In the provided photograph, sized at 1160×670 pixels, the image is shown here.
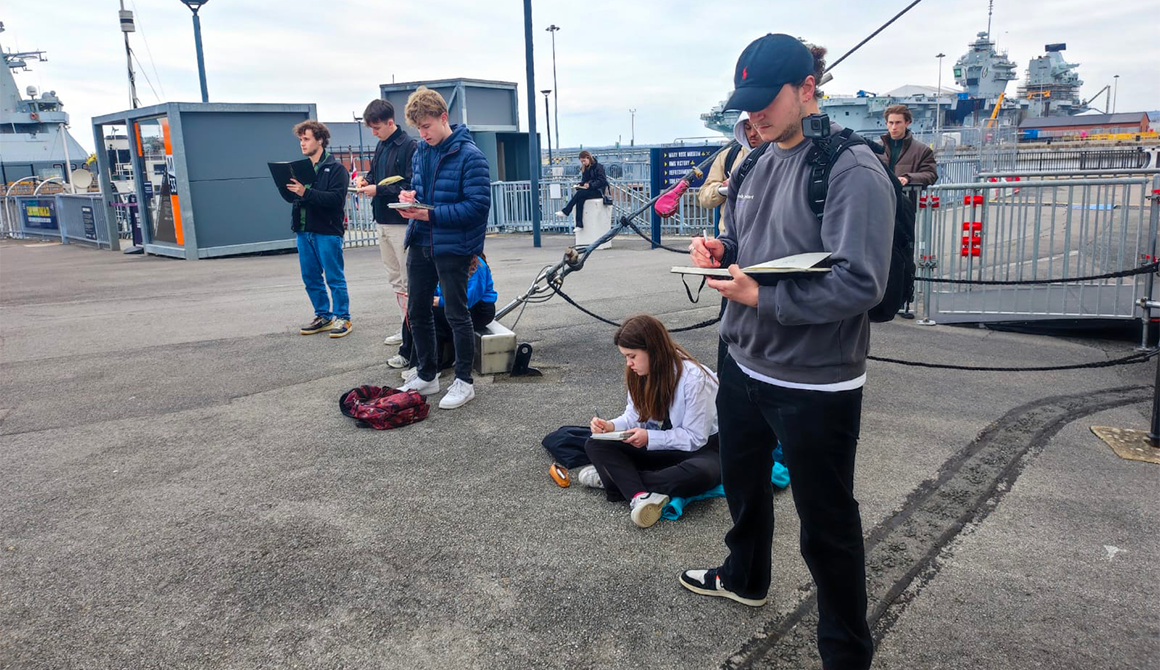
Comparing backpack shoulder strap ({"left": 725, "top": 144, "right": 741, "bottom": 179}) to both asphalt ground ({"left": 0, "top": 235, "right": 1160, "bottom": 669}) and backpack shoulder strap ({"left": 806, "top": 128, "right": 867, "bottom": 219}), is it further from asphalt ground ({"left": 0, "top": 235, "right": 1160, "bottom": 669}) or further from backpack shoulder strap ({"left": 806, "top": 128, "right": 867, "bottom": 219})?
backpack shoulder strap ({"left": 806, "top": 128, "right": 867, "bottom": 219})

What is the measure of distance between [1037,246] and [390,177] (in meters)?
6.16

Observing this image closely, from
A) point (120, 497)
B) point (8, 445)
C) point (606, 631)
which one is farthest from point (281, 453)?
point (606, 631)

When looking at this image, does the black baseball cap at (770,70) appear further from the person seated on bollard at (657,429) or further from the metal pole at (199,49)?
the metal pole at (199,49)

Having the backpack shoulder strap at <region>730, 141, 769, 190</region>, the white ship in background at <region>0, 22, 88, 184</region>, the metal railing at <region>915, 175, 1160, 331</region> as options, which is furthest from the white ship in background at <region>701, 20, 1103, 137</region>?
the backpack shoulder strap at <region>730, 141, 769, 190</region>

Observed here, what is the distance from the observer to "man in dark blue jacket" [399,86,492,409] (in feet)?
17.5

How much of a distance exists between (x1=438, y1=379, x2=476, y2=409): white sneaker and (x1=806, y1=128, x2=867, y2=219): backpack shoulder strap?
374 cm

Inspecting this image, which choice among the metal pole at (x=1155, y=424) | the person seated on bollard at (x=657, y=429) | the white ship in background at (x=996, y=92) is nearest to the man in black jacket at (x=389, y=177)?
the person seated on bollard at (x=657, y=429)

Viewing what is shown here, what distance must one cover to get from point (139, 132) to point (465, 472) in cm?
1556

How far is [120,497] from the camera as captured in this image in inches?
166

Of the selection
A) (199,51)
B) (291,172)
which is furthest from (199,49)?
(291,172)

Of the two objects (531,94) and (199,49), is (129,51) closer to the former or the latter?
(199,49)

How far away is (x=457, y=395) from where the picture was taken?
563cm

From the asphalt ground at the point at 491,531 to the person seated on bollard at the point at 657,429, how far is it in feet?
0.60

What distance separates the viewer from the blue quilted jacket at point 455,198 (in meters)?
5.34
